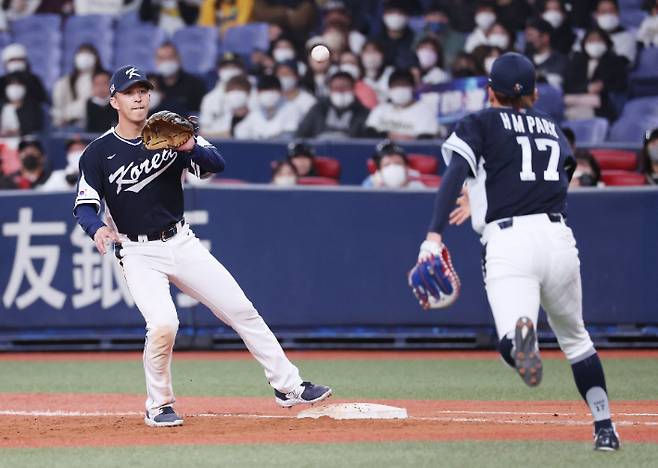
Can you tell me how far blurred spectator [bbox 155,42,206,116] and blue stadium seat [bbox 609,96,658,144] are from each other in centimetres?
507

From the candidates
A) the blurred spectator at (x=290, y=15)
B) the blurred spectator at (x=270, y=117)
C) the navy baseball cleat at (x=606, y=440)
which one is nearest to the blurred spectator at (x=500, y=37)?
the blurred spectator at (x=270, y=117)

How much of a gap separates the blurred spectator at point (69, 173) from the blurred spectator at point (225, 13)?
453 centimetres

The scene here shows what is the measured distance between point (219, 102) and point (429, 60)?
256 centimetres

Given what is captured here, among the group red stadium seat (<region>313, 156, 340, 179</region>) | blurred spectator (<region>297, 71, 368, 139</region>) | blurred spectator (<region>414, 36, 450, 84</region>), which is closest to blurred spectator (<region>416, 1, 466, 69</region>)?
blurred spectator (<region>414, 36, 450, 84</region>)

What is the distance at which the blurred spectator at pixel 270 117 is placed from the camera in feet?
51.0

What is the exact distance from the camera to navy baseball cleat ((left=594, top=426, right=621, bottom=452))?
6141 millimetres

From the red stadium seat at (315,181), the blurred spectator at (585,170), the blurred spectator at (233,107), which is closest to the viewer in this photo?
the blurred spectator at (585,170)

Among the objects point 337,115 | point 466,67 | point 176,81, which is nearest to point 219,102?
point 176,81

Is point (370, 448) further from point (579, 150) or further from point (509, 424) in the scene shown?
point (579, 150)

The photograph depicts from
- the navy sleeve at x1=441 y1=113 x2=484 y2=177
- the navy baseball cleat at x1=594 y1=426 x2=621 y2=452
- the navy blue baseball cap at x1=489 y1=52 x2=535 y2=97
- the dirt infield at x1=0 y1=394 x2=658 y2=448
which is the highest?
the navy blue baseball cap at x1=489 y1=52 x2=535 y2=97

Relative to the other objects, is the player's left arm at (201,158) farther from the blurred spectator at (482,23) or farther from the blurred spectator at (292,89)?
the blurred spectator at (482,23)

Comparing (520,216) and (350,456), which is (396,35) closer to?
(520,216)

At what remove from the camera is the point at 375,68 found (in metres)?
16.1

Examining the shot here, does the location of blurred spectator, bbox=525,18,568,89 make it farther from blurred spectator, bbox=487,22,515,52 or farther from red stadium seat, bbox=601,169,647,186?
red stadium seat, bbox=601,169,647,186
